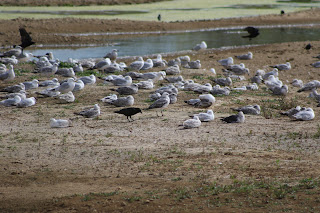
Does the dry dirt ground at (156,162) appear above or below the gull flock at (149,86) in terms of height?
above

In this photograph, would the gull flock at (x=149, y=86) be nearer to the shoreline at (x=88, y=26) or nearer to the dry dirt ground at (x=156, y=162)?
the dry dirt ground at (x=156, y=162)

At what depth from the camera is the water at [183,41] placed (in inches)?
867

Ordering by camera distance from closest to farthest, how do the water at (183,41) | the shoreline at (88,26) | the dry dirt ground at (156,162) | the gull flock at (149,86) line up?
the dry dirt ground at (156,162) < the gull flock at (149,86) < the water at (183,41) < the shoreline at (88,26)

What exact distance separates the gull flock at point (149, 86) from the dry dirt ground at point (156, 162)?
0.74 feet

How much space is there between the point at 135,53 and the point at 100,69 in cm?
598

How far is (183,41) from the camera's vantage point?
25.3 meters

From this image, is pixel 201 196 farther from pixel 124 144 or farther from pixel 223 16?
pixel 223 16

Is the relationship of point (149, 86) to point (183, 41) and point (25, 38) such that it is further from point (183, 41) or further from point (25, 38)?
point (183, 41)

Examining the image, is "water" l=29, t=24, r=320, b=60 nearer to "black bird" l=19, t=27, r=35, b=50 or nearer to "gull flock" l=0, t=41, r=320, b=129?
"black bird" l=19, t=27, r=35, b=50

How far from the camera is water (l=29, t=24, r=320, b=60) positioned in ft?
72.2

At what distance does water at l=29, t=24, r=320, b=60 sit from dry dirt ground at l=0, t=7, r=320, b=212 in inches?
390

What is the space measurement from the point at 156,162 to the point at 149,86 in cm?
608

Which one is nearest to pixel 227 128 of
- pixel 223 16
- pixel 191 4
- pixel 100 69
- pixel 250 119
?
pixel 250 119

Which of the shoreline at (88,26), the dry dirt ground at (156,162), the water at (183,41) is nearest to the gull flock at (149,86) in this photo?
the dry dirt ground at (156,162)
